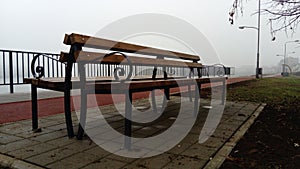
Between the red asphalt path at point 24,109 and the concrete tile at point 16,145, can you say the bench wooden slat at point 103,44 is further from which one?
the red asphalt path at point 24,109

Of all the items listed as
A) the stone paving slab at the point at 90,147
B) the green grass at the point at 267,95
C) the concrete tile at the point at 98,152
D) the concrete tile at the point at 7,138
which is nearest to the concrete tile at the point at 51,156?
the stone paving slab at the point at 90,147

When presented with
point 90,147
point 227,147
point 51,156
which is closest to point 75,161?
point 51,156

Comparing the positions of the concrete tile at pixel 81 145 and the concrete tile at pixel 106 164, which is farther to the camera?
the concrete tile at pixel 81 145

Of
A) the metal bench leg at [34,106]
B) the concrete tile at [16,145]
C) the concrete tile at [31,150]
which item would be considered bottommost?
the concrete tile at [31,150]

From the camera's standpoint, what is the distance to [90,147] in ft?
8.45

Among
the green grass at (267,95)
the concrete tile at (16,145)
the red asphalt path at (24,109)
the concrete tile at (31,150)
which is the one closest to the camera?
the concrete tile at (31,150)

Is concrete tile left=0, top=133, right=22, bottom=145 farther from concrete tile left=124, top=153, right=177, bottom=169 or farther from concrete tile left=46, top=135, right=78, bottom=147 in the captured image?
concrete tile left=124, top=153, right=177, bottom=169

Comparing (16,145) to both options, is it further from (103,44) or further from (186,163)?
(186,163)

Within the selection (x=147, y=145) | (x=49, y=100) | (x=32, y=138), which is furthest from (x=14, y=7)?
(x=147, y=145)

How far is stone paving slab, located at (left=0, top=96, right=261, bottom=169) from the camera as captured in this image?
2164 mm

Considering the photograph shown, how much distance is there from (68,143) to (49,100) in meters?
3.21

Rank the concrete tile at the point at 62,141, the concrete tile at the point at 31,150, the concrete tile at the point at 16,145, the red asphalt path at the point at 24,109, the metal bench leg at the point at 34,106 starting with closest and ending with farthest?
the concrete tile at the point at 31,150, the concrete tile at the point at 16,145, the concrete tile at the point at 62,141, the metal bench leg at the point at 34,106, the red asphalt path at the point at 24,109

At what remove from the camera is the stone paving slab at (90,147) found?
2164mm

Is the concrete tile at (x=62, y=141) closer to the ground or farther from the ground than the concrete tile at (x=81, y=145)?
farther from the ground
